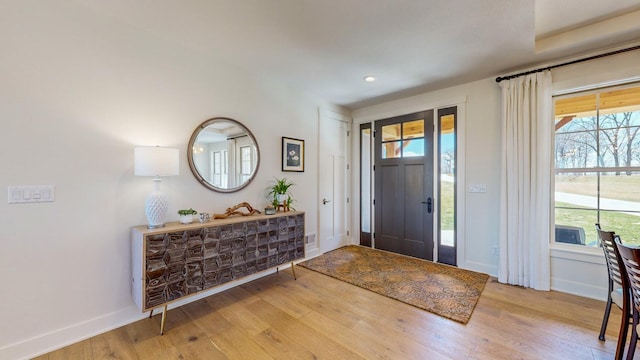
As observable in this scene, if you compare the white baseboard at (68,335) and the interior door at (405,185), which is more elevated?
the interior door at (405,185)

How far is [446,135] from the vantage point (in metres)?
3.60

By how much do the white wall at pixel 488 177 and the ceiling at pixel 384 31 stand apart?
27cm

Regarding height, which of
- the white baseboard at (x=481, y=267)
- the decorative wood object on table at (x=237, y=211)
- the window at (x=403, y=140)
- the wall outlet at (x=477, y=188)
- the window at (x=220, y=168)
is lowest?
the white baseboard at (x=481, y=267)

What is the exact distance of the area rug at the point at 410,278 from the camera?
2457mm

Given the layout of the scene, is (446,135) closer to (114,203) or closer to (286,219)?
(286,219)

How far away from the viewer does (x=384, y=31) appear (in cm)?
220

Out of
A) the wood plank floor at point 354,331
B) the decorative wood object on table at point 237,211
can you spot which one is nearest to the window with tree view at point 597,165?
the wood plank floor at point 354,331

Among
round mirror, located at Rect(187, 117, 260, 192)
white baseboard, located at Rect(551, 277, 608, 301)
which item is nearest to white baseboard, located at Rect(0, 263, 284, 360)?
round mirror, located at Rect(187, 117, 260, 192)

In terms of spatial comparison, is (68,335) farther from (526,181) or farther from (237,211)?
(526,181)

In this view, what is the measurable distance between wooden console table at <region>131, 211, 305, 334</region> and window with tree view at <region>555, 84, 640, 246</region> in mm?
3225

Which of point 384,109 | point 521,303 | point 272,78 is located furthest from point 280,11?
point 521,303

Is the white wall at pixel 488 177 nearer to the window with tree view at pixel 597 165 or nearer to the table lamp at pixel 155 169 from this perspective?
the window with tree view at pixel 597 165

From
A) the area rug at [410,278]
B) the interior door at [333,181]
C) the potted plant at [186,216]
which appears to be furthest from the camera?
the interior door at [333,181]

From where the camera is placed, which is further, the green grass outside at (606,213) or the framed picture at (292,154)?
the framed picture at (292,154)
